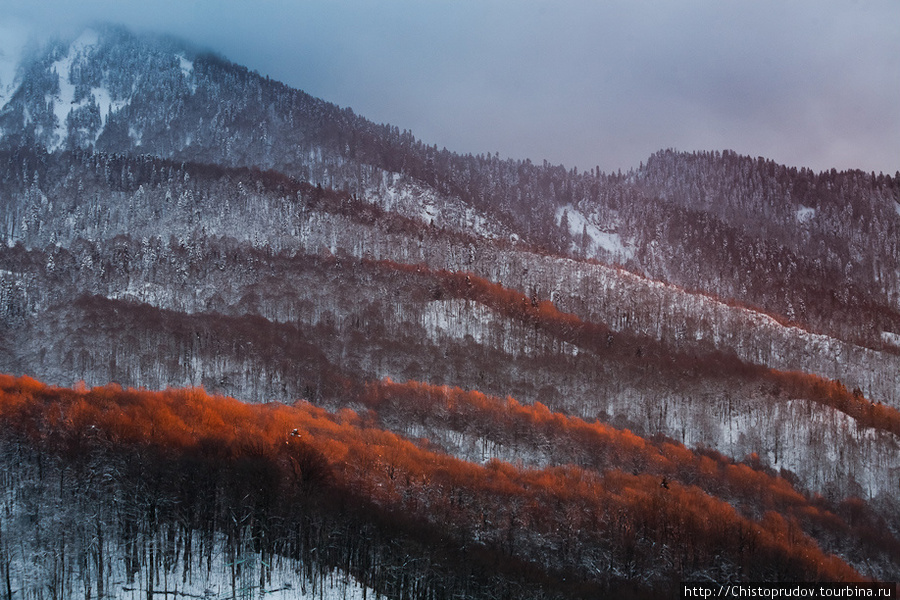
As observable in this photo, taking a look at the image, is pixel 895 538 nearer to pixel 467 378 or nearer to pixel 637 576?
pixel 637 576

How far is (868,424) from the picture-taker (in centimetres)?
13412

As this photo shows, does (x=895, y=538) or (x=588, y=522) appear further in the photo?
(x=895, y=538)

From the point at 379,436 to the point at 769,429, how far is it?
2903 inches

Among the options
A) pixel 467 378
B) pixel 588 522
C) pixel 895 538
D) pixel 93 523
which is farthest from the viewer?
pixel 467 378

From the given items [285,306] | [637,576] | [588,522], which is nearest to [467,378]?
[285,306]

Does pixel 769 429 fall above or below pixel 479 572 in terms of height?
above

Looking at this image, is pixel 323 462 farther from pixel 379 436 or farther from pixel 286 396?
pixel 286 396

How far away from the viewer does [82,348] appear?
154 meters

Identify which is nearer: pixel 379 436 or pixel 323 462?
pixel 323 462

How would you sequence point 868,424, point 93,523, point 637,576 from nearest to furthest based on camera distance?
point 93,523
point 637,576
point 868,424

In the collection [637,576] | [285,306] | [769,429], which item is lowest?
[637,576]

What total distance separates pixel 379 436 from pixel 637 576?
4567 centimetres

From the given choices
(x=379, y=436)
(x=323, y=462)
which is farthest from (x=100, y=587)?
(x=379, y=436)

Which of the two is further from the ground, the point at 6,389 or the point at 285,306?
the point at 285,306
